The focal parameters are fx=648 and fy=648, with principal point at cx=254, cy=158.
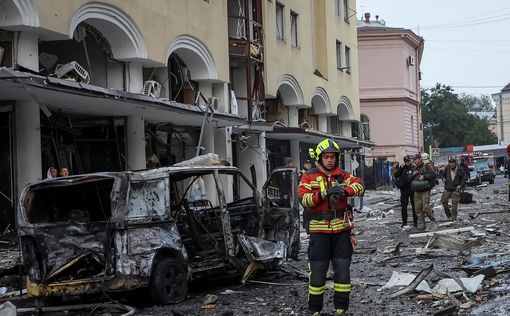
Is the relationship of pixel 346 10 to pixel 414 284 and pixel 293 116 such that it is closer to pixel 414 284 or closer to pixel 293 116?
pixel 293 116

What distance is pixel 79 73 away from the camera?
13.7 meters

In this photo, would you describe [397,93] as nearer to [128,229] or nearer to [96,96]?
[96,96]

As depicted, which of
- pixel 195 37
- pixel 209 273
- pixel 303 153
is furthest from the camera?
pixel 303 153

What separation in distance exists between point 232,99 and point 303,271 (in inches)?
497

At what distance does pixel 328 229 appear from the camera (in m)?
6.32

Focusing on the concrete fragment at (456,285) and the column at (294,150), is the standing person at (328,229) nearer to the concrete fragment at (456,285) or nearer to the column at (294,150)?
the concrete fragment at (456,285)

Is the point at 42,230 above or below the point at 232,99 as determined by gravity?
below

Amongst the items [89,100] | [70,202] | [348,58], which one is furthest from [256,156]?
[70,202]

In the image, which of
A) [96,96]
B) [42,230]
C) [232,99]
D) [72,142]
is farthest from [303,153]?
[42,230]

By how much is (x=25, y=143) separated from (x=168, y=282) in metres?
6.74

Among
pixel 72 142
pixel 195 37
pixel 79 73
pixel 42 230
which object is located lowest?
pixel 42 230

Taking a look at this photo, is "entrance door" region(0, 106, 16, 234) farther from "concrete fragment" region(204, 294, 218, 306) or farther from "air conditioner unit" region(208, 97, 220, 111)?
"concrete fragment" region(204, 294, 218, 306)

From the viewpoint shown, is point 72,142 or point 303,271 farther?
point 72,142

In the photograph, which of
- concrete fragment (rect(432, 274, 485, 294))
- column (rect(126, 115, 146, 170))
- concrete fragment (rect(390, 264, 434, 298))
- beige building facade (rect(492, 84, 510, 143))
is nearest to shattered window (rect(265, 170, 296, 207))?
concrete fragment (rect(390, 264, 434, 298))
